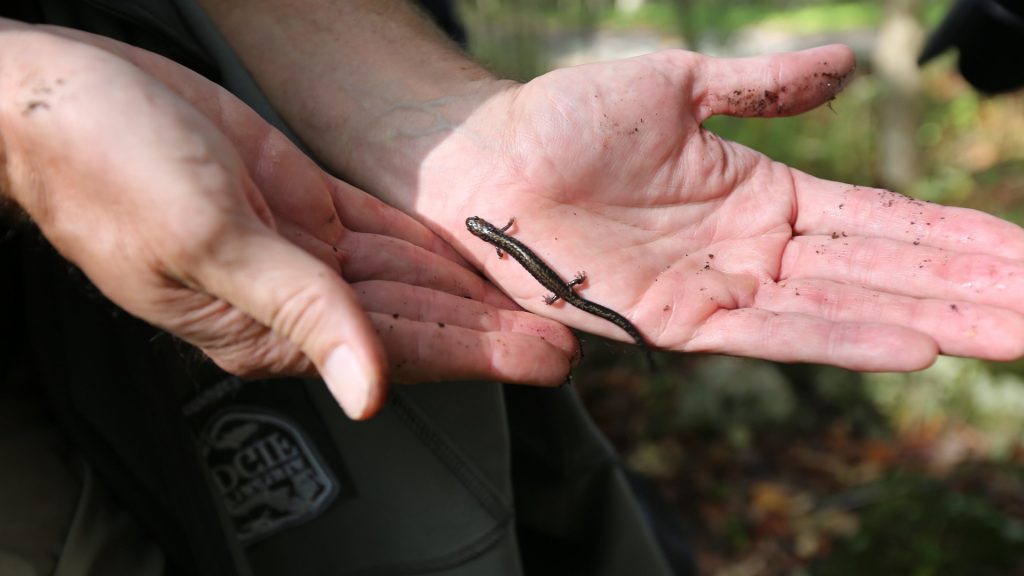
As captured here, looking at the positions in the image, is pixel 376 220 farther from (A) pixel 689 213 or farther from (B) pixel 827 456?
(B) pixel 827 456

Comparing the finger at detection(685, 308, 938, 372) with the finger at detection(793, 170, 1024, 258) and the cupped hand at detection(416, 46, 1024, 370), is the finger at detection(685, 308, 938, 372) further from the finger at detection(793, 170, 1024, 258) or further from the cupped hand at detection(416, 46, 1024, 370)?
the finger at detection(793, 170, 1024, 258)

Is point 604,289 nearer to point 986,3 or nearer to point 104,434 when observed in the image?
point 104,434

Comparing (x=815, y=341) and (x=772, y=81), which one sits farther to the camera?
(x=772, y=81)

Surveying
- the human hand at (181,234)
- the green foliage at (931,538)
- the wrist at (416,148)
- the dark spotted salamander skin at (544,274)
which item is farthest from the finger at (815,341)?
the green foliage at (931,538)

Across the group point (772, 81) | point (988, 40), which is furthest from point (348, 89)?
point (988, 40)

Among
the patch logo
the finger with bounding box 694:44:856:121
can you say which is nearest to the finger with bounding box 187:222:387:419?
the patch logo
